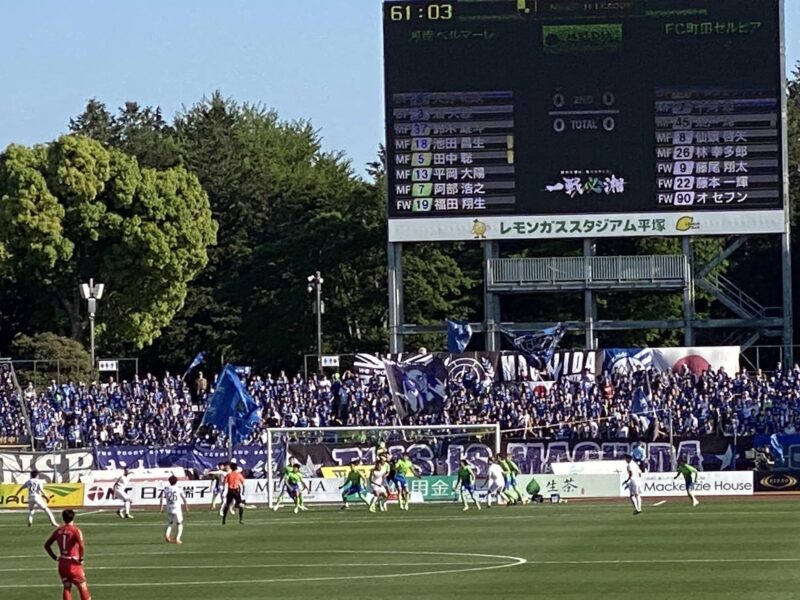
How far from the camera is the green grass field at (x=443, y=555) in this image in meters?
29.1

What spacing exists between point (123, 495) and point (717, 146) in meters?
22.6

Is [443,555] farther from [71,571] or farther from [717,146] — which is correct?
[717,146]

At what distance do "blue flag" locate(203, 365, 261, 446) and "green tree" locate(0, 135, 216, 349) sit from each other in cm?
2034

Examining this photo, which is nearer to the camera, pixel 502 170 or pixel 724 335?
A: pixel 502 170

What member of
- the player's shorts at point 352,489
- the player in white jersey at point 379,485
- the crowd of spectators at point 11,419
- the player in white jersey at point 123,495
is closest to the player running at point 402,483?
the player in white jersey at point 379,485

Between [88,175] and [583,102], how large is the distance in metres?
31.0

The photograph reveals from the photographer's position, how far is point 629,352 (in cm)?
6375

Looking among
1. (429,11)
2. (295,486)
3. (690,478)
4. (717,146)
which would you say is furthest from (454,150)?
(690,478)

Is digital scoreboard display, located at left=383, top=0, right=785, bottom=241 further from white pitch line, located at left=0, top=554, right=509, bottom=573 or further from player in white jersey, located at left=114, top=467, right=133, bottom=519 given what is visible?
white pitch line, located at left=0, top=554, right=509, bottom=573

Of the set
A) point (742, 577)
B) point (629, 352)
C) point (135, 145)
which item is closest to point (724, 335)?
point (629, 352)

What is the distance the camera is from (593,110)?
58.6 metres

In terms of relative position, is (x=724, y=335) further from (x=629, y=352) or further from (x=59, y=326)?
(x=59, y=326)

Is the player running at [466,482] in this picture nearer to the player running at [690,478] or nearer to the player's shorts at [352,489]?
the player's shorts at [352,489]

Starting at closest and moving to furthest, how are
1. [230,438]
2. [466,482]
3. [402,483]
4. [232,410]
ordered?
[466,482] → [402,483] → [230,438] → [232,410]
